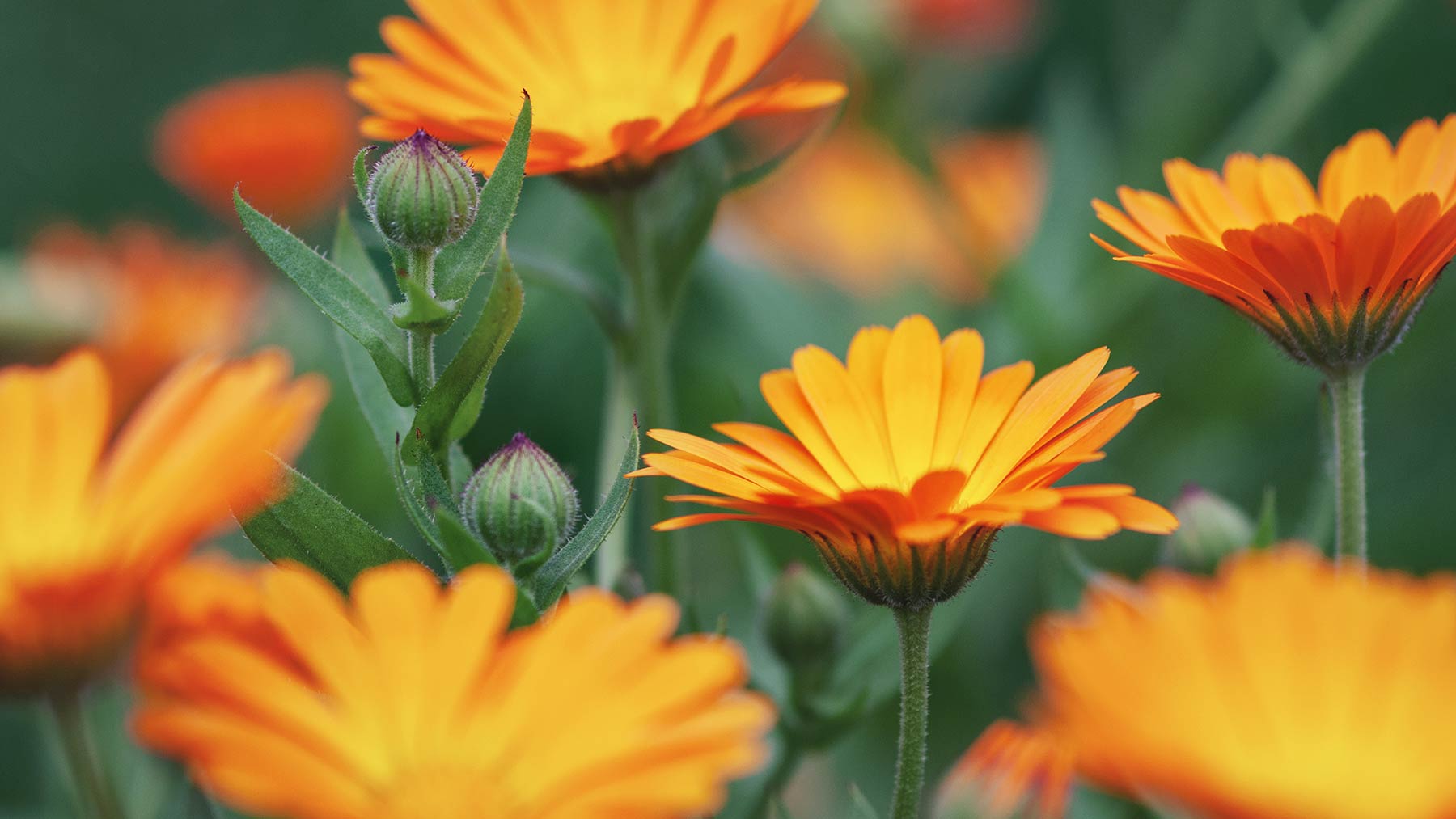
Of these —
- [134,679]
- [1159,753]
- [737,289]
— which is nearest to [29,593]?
[134,679]

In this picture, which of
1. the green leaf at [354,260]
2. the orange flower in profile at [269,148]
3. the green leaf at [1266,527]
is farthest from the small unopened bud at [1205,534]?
the orange flower in profile at [269,148]

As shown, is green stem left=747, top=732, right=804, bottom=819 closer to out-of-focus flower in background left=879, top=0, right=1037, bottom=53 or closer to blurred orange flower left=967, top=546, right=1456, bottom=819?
blurred orange flower left=967, top=546, right=1456, bottom=819

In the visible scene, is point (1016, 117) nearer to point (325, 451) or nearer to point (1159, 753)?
point (325, 451)

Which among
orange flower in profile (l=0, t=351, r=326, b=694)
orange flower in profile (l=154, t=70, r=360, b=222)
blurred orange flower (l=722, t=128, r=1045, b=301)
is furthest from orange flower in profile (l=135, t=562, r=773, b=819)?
orange flower in profile (l=154, t=70, r=360, b=222)

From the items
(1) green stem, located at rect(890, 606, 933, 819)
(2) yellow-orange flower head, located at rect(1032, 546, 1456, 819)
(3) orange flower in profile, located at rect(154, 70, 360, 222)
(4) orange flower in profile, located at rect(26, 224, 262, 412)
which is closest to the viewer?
(2) yellow-orange flower head, located at rect(1032, 546, 1456, 819)

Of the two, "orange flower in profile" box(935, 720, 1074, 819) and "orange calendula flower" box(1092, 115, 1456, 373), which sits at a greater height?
"orange calendula flower" box(1092, 115, 1456, 373)

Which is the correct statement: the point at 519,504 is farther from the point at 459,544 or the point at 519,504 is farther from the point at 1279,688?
the point at 1279,688

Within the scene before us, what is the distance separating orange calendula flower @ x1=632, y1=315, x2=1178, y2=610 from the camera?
1.01 ft

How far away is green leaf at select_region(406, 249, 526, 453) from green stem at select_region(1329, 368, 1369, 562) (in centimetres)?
20

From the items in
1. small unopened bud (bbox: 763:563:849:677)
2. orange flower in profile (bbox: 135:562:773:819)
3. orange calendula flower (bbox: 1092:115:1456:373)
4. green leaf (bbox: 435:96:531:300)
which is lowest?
small unopened bud (bbox: 763:563:849:677)

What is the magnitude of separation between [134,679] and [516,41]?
247 mm

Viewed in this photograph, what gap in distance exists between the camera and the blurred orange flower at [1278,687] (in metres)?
0.23

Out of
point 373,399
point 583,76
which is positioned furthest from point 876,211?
point 373,399

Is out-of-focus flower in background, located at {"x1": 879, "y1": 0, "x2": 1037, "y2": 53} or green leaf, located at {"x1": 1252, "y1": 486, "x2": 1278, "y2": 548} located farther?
out-of-focus flower in background, located at {"x1": 879, "y1": 0, "x2": 1037, "y2": 53}
